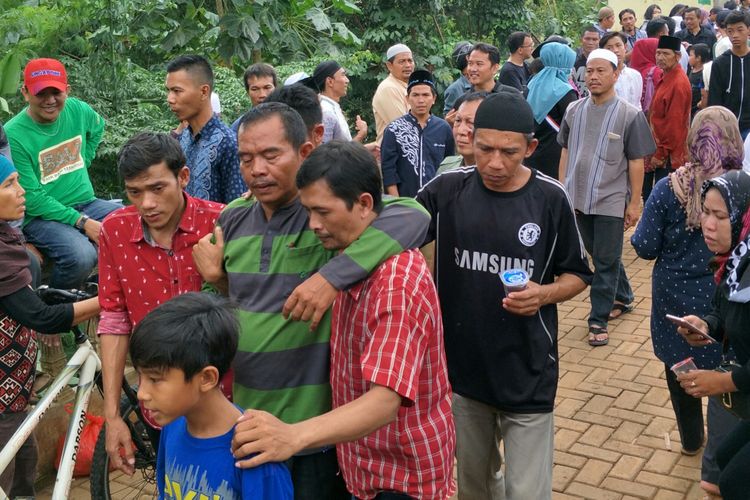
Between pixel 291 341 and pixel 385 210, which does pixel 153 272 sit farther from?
pixel 385 210

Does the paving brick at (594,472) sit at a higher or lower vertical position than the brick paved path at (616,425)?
higher

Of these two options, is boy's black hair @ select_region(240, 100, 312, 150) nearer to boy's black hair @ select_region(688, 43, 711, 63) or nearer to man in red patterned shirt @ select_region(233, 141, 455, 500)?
man in red patterned shirt @ select_region(233, 141, 455, 500)

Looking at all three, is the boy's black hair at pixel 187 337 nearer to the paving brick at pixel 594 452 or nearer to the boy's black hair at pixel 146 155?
the boy's black hair at pixel 146 155

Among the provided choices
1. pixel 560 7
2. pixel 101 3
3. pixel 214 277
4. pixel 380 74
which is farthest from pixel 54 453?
pixel 560 7

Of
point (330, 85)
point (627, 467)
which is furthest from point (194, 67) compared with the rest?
point (627, 467)

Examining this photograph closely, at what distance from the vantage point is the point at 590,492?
455cm

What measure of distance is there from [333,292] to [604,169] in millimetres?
4427

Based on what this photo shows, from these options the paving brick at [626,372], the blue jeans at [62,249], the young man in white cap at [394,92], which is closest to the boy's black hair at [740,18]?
the young man in white cap at [394,92]

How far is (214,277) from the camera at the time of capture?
3016 millimetres

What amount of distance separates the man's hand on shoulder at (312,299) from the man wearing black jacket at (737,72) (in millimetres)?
7629

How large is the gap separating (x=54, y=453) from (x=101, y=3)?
3.76m

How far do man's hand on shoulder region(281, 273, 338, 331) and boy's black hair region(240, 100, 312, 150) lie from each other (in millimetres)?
649

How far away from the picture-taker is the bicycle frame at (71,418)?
3512 mm

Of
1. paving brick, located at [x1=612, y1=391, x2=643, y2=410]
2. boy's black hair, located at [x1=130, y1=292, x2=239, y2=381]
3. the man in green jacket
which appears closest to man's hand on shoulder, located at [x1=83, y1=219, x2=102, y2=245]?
the man in green jacket
